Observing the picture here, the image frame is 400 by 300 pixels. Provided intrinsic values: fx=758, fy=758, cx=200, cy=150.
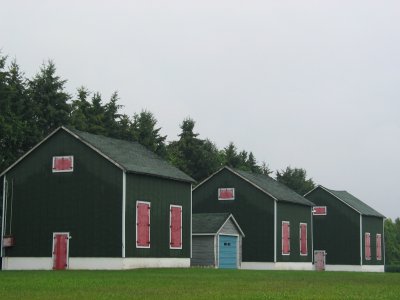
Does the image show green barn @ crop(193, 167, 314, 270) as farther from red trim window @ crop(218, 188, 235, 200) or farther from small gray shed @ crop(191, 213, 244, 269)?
small gray shed @ crop(191, 213, 244, 269)

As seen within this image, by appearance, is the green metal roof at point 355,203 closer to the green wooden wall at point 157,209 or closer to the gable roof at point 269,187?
the gable roof at point 269,187

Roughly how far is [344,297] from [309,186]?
88790 millimetres

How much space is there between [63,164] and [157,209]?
5.93 m

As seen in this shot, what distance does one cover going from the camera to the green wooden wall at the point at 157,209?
1618 inches

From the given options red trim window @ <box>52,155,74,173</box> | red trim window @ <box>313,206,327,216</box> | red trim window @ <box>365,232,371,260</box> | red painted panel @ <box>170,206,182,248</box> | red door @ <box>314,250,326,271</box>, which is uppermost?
red trim window @ <box>52,155,74,173</box>

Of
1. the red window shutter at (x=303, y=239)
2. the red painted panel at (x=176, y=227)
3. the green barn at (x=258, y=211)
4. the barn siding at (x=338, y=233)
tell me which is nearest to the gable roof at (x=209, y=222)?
the green barn at (x=258, y=211)

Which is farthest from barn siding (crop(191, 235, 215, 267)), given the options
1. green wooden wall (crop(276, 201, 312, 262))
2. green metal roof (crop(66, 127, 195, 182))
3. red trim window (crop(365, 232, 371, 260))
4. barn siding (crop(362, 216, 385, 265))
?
red trim window (crop(365, 232, 371, 260))

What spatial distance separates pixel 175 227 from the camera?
45344 mm

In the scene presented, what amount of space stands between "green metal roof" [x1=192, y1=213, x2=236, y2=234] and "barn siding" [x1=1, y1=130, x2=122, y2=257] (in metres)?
11.2

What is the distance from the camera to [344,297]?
1889cm

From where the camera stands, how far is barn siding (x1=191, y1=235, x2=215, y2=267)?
50625mm

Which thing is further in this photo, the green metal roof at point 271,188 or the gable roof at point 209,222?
the green metal roof at point 271,188

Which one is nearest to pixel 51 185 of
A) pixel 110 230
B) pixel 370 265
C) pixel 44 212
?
pixel 44 212

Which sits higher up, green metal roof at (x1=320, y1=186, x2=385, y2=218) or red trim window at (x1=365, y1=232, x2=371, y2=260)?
green metal roof at (x1=320, y1=186, x2=385, y2=218)
